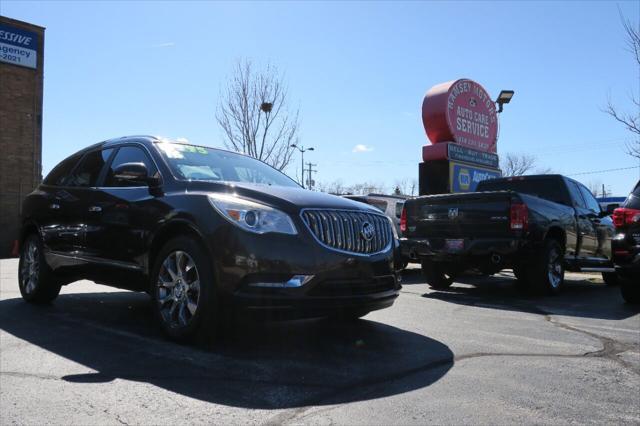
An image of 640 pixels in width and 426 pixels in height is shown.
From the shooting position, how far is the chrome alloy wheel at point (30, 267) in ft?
21.0

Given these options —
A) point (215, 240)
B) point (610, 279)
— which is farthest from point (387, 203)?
point (215, 240)

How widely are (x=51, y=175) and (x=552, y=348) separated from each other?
5.95 m

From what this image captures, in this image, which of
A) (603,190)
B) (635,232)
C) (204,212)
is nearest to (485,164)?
(635,232)

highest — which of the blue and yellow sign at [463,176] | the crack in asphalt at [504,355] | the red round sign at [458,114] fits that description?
the red round sign at [458,114]

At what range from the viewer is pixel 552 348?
474 cm

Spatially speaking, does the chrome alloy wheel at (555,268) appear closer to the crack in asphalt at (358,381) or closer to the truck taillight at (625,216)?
the truck taillight at (625,216)

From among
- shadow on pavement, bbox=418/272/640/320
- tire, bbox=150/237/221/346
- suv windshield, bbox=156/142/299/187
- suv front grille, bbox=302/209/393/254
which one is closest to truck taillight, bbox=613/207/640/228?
shadow on pavement, bbox=418/272/640/320

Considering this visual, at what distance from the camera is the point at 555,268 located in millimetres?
8422

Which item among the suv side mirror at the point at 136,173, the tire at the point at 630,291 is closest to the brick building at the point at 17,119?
the suv side mirror at the point at 136,173

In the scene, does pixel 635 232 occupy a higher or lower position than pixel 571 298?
higher

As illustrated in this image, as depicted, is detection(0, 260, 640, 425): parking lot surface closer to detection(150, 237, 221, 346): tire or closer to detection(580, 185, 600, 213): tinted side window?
detection(150, 237, 221, 346): tire

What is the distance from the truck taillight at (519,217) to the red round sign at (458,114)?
7.11 metres

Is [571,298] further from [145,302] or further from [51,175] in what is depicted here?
[51,175]

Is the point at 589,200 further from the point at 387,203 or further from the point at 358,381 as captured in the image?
the point at 358,381
